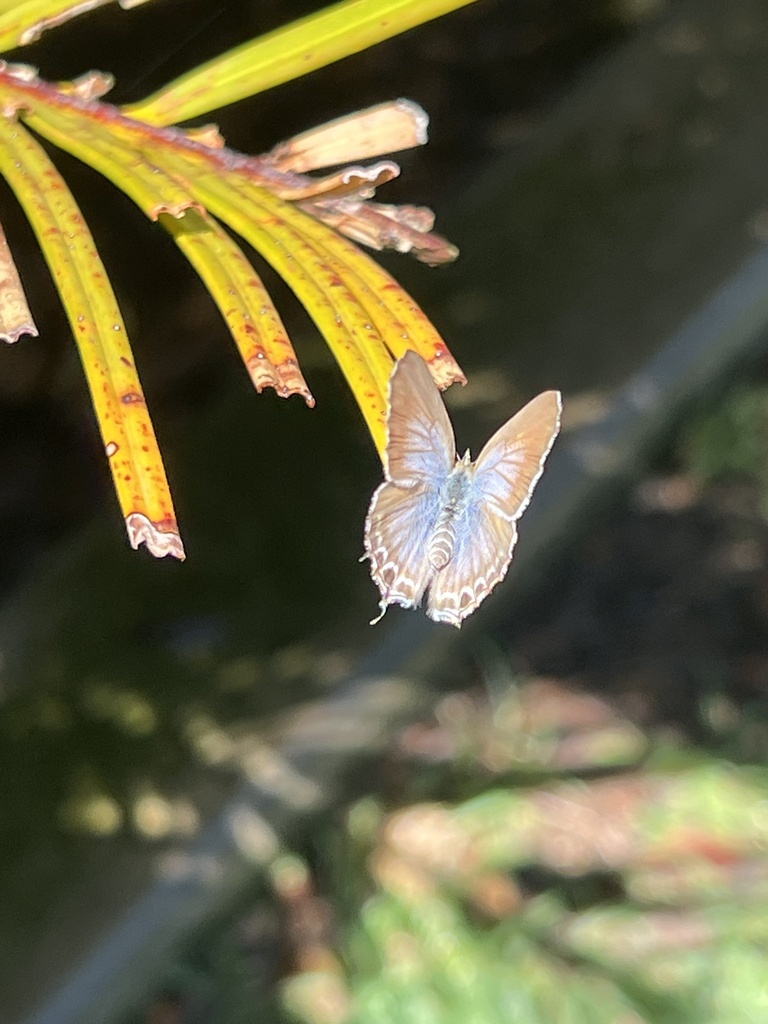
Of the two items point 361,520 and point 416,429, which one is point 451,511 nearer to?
point 416,429

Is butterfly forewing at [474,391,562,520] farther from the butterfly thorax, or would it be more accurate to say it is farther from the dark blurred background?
the dark blurred background

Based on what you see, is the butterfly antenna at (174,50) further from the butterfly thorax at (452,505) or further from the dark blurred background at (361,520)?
the butterfly thorax at (452,505)

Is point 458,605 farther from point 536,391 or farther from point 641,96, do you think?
point 641,96

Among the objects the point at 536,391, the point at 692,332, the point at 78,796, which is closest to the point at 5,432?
the point at 78,796

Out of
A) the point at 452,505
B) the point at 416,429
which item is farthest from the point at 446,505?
the point at 416,429

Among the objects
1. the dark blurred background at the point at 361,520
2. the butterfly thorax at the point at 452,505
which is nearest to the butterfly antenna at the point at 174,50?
the dark blurred background at the point at 361,520

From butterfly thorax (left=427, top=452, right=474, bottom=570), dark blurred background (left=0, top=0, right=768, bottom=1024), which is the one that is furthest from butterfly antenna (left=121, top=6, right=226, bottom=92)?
butterfly thorax (left=427, top=452, right=474, bottom=570)
